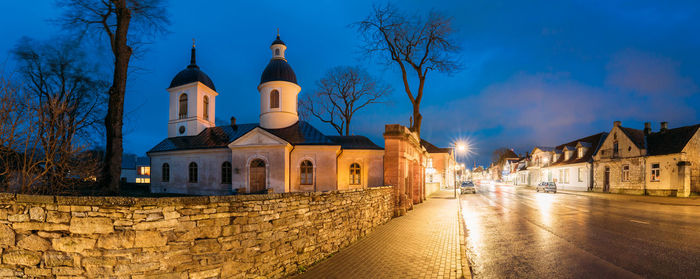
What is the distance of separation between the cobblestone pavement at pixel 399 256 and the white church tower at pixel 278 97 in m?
19.5

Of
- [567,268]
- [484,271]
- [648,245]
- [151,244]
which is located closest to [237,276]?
[151,244]

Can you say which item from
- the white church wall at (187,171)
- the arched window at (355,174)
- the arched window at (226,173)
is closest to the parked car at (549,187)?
the arched window at (355,174)

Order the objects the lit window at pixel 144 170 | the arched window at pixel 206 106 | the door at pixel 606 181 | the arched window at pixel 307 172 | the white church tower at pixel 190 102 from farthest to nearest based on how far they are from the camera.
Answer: the lit window at pixel 144 170 → the door at pixel 606 181 → the arched window at pixel 206 106 → the white church tower at pixel 190 102 → the arched window at pixel 307 172

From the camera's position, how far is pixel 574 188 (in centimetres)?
3753

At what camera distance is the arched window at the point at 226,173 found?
25.5 metres

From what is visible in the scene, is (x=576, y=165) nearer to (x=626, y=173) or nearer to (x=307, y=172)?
(x=626, y=173)

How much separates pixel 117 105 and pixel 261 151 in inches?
443

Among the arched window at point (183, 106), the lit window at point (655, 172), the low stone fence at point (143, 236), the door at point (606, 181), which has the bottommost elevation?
the door at point (606, 181)

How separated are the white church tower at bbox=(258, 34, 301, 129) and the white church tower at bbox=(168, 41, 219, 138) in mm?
6648

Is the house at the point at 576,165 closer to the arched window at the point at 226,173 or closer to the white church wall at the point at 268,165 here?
the white church wall at the point at 268,165

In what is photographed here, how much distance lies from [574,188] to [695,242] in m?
34.4

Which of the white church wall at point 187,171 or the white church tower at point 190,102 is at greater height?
the white church tower at point 190,102

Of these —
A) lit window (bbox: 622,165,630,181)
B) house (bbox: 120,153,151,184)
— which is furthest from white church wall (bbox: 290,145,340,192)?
house (bbox: 120,153,151,184)

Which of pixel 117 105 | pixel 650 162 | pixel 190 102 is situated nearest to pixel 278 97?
pixel 190 102
